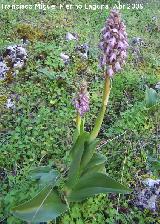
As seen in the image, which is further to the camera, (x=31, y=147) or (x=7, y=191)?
(x=31, y=147)

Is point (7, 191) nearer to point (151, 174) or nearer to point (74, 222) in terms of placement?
point (74, 222)

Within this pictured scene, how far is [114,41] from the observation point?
8.62ft

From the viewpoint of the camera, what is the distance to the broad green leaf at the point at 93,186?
2.84 meters

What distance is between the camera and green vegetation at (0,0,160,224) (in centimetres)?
359

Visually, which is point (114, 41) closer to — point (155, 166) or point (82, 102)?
point (82, 102)

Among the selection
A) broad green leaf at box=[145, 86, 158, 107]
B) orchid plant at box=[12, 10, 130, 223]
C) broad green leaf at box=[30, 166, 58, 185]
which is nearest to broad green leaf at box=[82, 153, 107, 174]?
orchid plant at box=[12, 10, 130, 223]

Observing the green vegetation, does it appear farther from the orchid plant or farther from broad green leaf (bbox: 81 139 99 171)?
broad green leaf (bbox: 81 139 99 171)

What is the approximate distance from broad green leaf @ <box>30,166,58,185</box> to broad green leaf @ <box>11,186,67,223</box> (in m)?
0.27

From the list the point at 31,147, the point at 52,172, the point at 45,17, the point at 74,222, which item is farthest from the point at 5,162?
the point at 45,17

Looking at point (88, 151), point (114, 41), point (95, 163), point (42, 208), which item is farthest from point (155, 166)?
point (114, 41)

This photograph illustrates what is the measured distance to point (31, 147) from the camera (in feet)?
13.7

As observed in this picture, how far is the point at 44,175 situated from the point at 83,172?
43 centimetres

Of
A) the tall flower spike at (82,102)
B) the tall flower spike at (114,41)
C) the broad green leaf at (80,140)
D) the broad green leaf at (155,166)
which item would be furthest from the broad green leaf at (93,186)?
the broad green leaf at (155,166)

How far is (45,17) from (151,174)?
4.47 m
